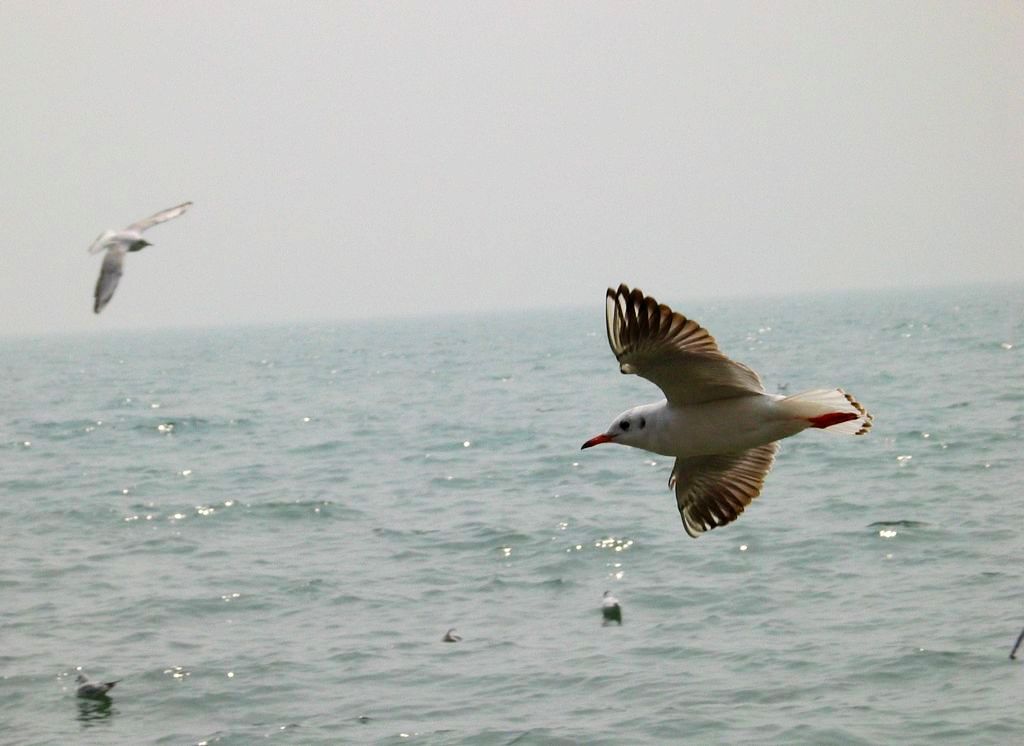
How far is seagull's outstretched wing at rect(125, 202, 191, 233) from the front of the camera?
12.4 meters

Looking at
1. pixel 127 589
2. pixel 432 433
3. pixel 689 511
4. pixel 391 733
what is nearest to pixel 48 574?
pixel 127 589

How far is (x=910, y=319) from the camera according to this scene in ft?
317

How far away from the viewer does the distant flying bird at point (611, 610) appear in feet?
49.4

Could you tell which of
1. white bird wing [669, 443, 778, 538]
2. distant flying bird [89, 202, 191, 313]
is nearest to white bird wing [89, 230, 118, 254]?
distant flying bird [89, 202, 191, 313]

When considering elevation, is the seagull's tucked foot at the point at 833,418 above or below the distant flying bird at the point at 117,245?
below

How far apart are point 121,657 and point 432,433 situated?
21001 millimetres

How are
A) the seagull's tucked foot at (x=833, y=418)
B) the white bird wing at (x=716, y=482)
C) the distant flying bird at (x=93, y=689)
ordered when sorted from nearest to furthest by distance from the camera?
the seagull's tucked foot at (x=833, y=418) → the white bird wing at (x=716, y=482) → the distant flying bird at (x=93, y=689)

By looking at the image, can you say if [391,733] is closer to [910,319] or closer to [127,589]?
[127,589]

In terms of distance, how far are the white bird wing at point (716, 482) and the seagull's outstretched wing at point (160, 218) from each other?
18.1 feet

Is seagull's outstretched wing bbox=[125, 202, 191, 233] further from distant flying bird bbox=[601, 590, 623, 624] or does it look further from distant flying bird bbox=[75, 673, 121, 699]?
distant flying bird bbox=[601, 590, 623, 624]

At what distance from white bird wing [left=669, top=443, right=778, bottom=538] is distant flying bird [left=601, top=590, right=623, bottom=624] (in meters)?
6.20

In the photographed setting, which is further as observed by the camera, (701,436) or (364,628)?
(364,628)

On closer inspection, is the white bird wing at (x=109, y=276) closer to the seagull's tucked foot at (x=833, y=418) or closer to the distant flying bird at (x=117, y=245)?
the distant flying bird at (x=117, y=245)

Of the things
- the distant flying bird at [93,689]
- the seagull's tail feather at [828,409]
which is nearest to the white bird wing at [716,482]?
the seagull's tail feather at [828,409]
